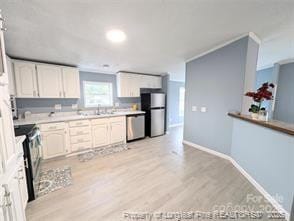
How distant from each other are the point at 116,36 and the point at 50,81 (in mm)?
2105

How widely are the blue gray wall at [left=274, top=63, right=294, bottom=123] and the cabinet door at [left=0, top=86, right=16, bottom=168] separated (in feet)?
20.7

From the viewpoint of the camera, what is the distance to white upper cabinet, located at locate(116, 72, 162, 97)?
4.31 meters

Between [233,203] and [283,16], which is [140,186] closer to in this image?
[233,203]

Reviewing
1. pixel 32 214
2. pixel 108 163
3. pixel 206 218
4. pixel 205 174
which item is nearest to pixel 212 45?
pixel 205 174

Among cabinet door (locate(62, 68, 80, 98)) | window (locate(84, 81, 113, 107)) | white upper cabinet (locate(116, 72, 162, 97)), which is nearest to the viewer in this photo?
cabinet door (locate(62, 68, 80, 98))

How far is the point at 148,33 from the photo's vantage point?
2080mm

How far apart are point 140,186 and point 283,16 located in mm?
3297

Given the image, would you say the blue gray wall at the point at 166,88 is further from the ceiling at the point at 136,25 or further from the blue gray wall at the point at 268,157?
the blue gray wall at the point at 268,157

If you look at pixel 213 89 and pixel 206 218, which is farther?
pixel 213 89

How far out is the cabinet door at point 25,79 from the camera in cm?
274

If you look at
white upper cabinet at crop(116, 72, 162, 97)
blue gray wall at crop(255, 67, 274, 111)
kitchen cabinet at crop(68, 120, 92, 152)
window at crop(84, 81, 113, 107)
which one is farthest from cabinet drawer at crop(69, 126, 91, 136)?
blue gray wall at crop(255, 67, 274, 111)

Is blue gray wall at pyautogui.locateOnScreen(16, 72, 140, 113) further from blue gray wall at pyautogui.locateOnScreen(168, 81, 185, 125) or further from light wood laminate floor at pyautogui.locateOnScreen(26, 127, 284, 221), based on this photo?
blue gray wall at pyautogui.locateOnScreen(168, 81, 185, 125)

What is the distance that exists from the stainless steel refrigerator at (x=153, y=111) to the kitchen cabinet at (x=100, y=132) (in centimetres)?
152

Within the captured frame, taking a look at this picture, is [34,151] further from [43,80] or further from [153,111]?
[153,111]
